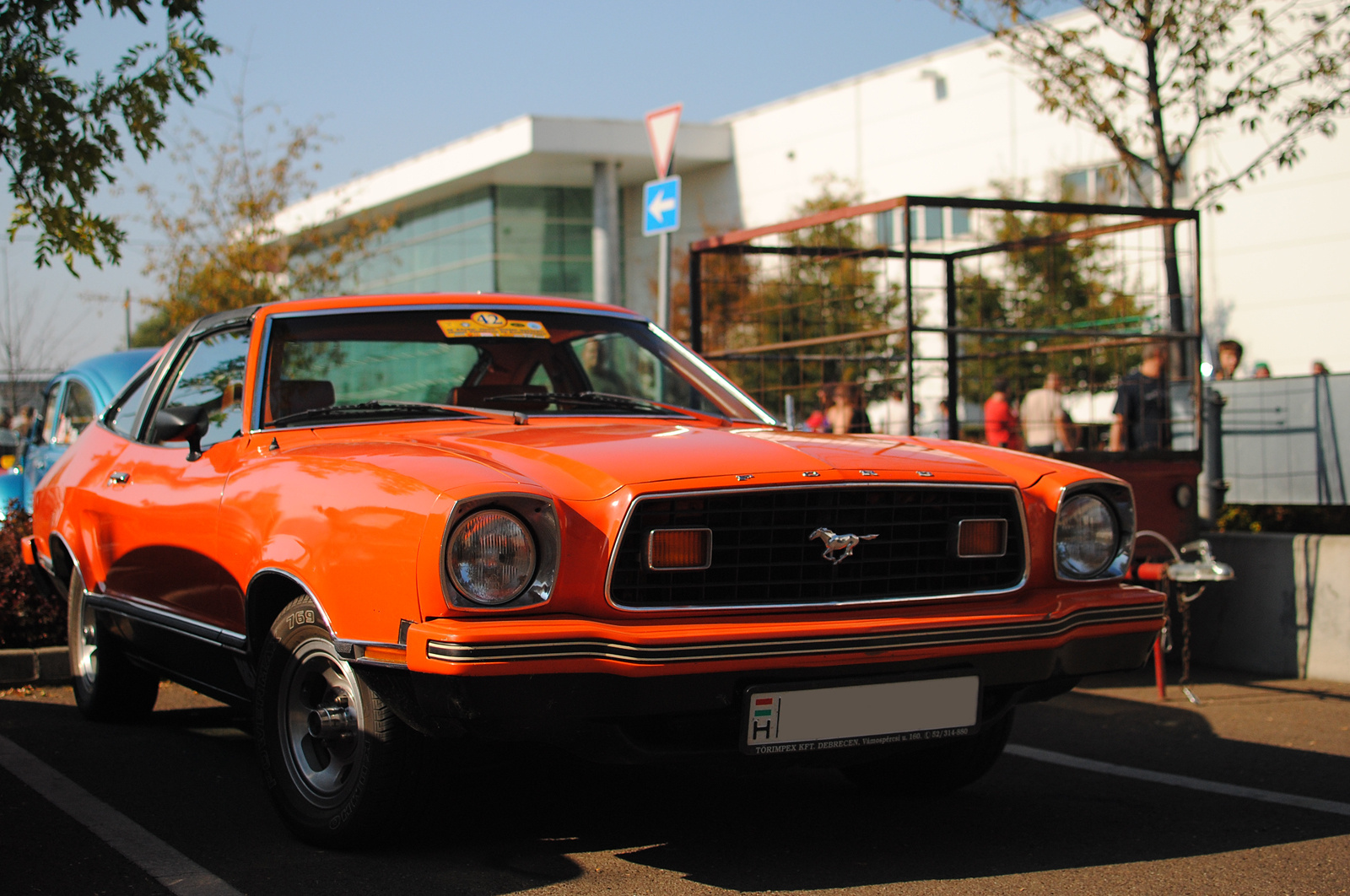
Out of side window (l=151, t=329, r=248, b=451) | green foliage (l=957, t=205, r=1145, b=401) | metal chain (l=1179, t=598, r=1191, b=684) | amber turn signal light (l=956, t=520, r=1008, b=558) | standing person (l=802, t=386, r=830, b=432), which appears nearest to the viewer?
amber turn signal light (l=956, t=520, r=1008, b=558)

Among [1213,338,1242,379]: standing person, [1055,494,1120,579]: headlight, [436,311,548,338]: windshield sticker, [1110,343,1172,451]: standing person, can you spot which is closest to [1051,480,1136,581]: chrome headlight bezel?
[1055,494,1120,579]: headlight

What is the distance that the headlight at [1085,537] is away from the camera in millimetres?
3695

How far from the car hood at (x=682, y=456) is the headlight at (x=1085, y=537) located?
148mm

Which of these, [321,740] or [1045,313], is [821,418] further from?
[321,740]

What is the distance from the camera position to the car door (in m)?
4.07

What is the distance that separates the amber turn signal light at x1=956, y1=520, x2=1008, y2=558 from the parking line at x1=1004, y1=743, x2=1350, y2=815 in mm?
1586

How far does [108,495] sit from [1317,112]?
8.27m

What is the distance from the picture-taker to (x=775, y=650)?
3127 mm

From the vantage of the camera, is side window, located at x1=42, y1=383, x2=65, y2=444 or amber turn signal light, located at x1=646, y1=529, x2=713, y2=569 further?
side window, located at x1=42, y1=383, x2=65, y2=444

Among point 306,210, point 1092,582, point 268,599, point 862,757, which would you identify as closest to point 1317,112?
point 1092,582

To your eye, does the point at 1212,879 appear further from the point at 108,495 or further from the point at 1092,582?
the point at 108,495

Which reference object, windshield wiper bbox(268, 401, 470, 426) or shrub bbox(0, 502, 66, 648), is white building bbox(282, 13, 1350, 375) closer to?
shrub bbox(0, 502, 66, 648)

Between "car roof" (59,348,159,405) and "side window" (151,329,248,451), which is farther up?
"car roof" (59,348,159,405)

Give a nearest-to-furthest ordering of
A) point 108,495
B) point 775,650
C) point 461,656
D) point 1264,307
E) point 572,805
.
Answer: point 461,656, point 775,650, point 572,805, point 108,495, point 1264,307
